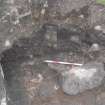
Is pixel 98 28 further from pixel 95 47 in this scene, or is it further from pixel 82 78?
pixel 82 78

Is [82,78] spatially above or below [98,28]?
below

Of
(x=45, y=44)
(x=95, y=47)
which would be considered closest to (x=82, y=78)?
(x=95, y=47)

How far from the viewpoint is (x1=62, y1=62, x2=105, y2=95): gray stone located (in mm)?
3215

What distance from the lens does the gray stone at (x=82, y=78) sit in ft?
10.5

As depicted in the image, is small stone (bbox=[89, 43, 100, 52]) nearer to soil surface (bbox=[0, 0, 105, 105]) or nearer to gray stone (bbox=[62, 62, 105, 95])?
soil surface (bbox=[0, 0, 105, 105])

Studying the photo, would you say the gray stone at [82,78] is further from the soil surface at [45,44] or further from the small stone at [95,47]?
the small stone at [95,47]

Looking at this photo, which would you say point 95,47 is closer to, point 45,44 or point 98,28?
point 98,28

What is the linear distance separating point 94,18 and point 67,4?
328mm

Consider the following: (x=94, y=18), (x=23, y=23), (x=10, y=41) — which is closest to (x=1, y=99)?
(x=10, y=41)

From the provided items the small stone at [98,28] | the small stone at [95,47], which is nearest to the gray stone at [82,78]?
the small stone at [95,47]

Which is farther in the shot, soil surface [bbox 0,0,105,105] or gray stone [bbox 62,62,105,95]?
gray stone [bbox 62,62,105,95]

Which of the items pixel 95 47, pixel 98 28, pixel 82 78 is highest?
pixel 98 28

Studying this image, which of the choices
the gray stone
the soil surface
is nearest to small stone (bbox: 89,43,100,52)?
the soil surface

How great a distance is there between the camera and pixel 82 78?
10.6 ft
